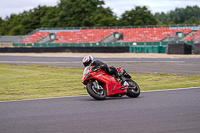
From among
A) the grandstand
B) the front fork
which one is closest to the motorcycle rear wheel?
the front fork

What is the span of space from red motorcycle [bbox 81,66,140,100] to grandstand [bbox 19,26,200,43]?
30035 mm

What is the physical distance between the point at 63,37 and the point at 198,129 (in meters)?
47.9

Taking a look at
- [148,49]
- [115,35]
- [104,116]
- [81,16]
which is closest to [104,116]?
[104,116]

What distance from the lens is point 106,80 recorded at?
27.1 ft

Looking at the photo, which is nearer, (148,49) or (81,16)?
(148,49)

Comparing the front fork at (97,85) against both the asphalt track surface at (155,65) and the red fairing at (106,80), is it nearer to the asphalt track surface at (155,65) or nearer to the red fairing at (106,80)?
the red fairing at (106,80)

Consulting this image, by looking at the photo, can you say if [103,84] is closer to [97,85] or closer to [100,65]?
[97,85]

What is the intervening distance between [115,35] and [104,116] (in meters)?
42.9

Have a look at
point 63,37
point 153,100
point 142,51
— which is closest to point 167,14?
point 63,37

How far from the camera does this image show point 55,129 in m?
5.07

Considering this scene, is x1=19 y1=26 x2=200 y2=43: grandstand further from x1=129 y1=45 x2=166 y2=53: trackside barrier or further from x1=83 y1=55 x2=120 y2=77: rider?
x1=83 y1=55 x2=120 y2=77: rider

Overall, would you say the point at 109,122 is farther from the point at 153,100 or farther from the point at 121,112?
the point at 153,100

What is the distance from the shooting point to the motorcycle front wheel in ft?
26.6

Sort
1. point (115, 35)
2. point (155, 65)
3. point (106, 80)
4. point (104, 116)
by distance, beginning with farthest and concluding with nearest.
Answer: point (115, 35)
point (155, 65)
point (106, 80)
point (104, 116)
